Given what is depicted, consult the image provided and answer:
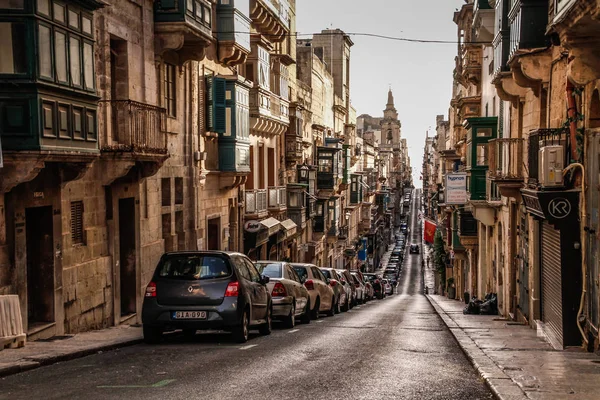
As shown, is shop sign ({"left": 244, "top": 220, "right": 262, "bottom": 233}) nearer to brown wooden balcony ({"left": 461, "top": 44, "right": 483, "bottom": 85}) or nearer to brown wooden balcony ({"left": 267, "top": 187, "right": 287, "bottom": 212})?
brown wooden balcony ({"left": 267, "top": 187, "right": 287, "bottom": 212})

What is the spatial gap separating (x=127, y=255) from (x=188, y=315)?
6689 mm

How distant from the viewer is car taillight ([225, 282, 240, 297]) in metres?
14.0

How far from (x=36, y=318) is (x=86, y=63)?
14.2 ft

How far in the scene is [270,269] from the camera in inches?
754

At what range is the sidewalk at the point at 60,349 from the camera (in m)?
10.5

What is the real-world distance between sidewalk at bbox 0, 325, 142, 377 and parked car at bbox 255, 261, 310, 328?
3.30 metres

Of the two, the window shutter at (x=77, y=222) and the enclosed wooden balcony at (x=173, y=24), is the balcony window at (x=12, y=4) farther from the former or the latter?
the enclosed wooden balcony at (x=173, y=24)

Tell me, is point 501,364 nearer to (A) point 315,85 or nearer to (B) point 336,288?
(B) point 336,288

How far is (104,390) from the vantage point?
8867 mm

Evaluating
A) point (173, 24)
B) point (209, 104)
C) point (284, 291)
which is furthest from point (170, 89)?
point (284, 291)

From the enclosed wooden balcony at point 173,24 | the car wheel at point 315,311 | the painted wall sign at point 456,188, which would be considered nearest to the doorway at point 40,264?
the enclosed wooden balcony at point 173,24

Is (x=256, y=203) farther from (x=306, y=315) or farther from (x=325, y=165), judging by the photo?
(x=325, y=165)

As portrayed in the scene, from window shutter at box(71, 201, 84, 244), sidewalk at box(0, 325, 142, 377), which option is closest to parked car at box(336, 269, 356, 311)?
window shutter at box(71, 201, 84, 244)

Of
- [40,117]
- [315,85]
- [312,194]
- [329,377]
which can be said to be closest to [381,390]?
[329,377]
